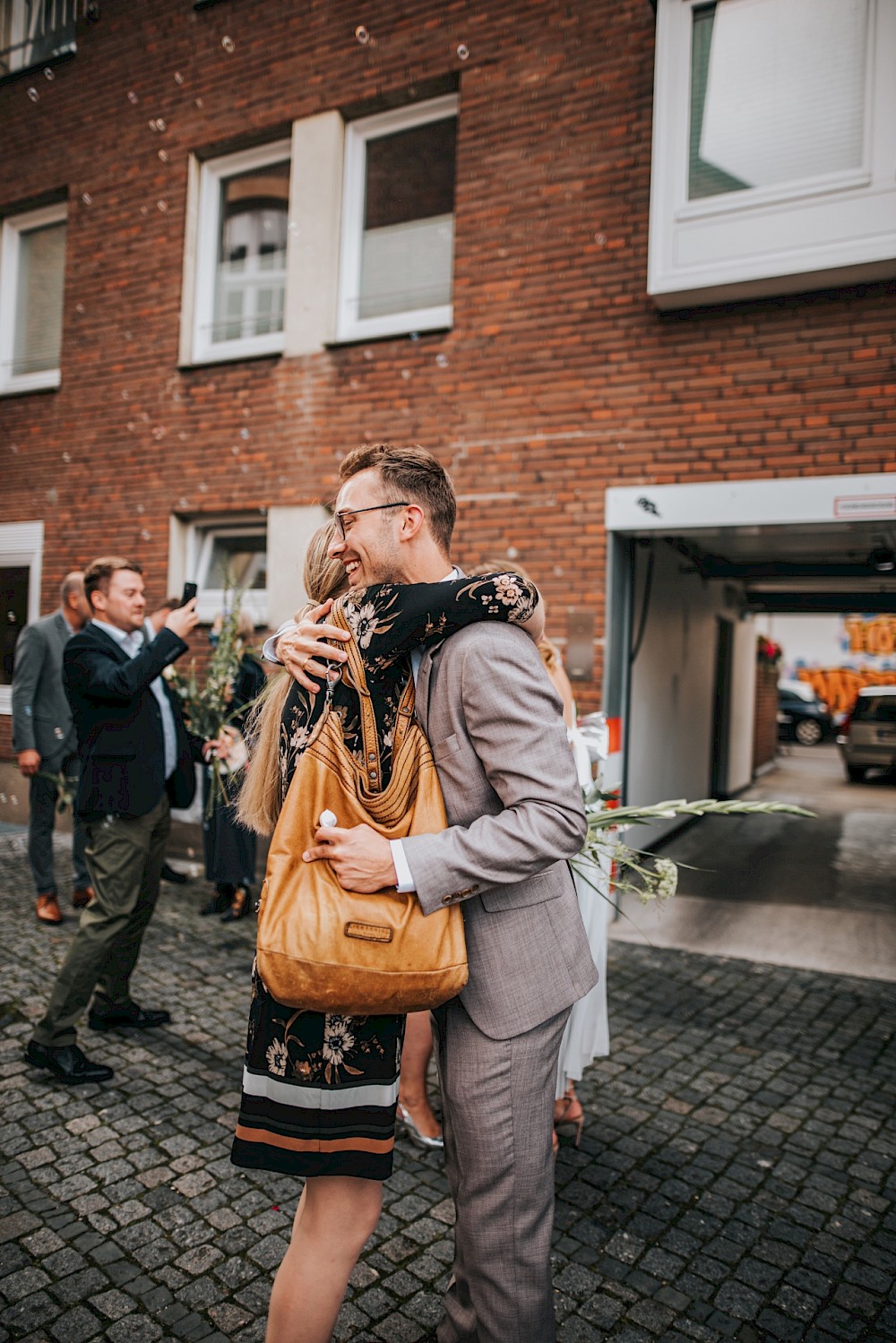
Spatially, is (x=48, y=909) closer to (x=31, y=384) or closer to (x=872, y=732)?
(x=31, y=384)

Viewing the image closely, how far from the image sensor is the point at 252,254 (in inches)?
345

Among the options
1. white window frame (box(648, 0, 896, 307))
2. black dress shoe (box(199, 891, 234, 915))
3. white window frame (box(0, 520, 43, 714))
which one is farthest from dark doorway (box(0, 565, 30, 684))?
white window frame (box(648, 0, 896, 307))

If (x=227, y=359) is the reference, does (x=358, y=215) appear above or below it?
above

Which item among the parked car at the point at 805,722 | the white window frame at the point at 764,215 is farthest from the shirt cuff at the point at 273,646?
the parked car at the point at 805,722

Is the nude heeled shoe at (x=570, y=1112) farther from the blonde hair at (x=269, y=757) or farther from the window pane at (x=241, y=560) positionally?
the window pane at (x=241, y=560)

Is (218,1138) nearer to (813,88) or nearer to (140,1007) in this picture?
(140,1007)

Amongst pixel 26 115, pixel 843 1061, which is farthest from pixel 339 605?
pixel 26 115

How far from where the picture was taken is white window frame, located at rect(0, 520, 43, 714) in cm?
982

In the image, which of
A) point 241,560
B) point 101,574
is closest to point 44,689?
point 101,574

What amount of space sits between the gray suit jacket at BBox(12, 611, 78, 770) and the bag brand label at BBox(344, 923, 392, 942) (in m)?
→ 5.22

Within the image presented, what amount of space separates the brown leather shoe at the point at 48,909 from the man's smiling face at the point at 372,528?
5.08m

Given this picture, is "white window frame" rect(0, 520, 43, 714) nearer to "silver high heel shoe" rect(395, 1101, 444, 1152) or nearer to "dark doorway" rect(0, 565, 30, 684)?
"dark doorway" rect(0, 565, 30, 684)

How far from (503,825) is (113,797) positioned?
2.78 meters

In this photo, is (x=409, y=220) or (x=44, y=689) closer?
(x=44, y=689)
